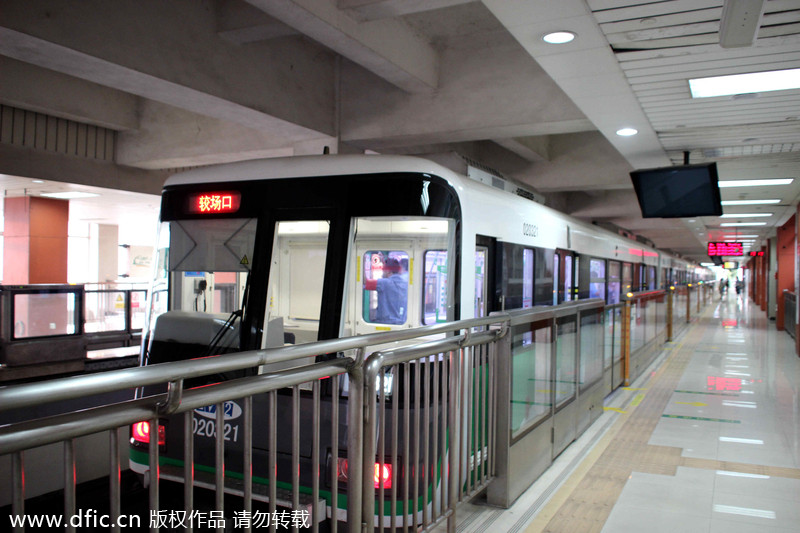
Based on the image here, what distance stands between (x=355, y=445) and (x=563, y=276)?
279 inches

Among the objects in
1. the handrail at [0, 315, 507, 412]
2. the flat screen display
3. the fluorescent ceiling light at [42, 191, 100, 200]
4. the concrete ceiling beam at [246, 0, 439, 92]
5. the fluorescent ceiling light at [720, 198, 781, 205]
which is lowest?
the handrail at [0, 315, 507, 412]

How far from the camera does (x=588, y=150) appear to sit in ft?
37.9

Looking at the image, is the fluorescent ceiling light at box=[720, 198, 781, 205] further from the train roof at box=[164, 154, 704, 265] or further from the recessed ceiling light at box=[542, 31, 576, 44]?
the recessed ceiling light at box=[542, 31, 576, 44]

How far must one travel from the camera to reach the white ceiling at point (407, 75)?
445 cm

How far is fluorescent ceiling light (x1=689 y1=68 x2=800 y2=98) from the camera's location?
502cm

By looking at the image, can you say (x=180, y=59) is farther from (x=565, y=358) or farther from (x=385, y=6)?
(x=565, y=358)

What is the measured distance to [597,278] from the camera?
12.3m

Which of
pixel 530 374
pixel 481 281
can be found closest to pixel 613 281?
pixel 481 281

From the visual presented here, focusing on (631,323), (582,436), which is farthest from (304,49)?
(631,323)

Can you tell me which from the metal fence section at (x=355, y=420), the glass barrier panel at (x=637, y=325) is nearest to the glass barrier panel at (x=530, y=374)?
the metal fence section at (x=355, y=420)

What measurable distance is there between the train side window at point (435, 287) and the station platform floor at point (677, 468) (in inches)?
57.7

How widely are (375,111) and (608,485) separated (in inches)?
218

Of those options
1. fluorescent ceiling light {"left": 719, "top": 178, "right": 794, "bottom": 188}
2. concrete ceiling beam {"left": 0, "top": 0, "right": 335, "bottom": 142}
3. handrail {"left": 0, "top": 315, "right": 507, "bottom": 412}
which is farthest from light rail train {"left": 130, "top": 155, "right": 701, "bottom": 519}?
fluorescent ceiling light {"left": 719, "top": 178, "right": 794, "bottom": 188}

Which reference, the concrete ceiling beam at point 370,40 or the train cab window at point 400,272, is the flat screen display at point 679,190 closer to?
the concrete ceiling beam at point 370,40
